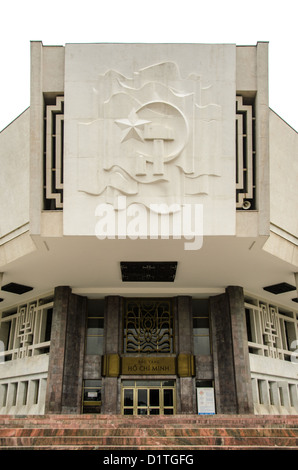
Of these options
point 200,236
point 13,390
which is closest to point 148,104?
point 200,236

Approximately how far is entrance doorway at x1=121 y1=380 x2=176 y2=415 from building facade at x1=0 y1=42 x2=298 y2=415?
36 millimetres

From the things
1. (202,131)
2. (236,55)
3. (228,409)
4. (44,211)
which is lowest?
(228,409)

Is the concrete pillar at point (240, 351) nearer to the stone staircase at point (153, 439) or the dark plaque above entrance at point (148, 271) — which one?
the dark plaque above entrance at point (148, 271)

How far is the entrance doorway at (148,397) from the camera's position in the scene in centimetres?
2009

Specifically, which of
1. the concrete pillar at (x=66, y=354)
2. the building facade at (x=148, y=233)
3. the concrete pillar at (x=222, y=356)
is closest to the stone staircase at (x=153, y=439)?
the building facade at (x=148, y=233)

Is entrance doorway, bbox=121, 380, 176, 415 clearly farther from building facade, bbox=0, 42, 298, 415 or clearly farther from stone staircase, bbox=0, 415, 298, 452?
stone staircase, bbox=0, 415, 298, 452

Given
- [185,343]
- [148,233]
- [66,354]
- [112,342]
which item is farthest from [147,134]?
[66,354]

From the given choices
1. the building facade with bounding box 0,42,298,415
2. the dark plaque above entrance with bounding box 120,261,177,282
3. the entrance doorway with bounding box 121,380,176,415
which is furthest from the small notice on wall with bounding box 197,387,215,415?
the dark plaque above entrance with bounding box 120,261,177,282

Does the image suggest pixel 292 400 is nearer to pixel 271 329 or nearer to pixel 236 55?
pixel 271 329

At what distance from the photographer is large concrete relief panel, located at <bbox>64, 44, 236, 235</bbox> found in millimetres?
16062

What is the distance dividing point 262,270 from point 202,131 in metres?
5.72

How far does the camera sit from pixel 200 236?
16047 millimetres

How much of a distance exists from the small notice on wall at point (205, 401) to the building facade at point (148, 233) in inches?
2.8

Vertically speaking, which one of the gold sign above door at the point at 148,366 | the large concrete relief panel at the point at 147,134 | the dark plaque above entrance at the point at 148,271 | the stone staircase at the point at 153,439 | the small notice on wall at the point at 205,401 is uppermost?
the large concrete relief panel at the point at 147,134
